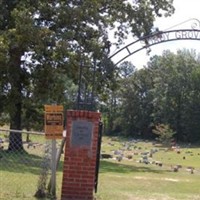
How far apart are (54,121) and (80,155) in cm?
84

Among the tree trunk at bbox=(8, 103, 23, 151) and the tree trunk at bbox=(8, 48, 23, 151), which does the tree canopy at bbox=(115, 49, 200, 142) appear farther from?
the tree trunk at bbox=(8, 48, 23, 151)

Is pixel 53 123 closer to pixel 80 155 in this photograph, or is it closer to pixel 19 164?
pixel 80 155

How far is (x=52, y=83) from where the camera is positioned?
1038 inches

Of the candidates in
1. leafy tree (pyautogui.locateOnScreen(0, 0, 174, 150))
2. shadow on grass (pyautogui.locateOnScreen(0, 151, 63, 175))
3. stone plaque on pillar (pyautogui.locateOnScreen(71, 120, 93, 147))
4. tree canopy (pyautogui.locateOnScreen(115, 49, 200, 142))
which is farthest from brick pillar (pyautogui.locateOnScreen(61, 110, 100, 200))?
tree canopy (pyautogui.locateOnScreen(115, 49, 200, 142))

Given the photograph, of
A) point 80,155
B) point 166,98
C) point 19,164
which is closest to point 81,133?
point 80,155

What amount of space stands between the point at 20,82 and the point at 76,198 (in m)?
18.1

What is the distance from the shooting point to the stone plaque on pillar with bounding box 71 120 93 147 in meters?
10.1

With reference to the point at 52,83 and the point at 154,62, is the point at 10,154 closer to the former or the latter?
the point at 52,83

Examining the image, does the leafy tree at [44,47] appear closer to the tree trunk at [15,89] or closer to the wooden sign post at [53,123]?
the tree trunk at [15,89]

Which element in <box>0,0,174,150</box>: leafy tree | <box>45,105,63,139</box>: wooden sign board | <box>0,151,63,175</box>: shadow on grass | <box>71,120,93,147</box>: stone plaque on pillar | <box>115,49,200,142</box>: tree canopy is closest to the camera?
<box>45,105,63,139</box>: wooden sign board

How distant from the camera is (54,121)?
32.8 ft

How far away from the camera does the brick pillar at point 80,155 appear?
10117 millimetres

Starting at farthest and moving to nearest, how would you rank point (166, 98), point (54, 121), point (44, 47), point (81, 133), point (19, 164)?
point (166, 98) → point (44, 47) → point (19, 164) → point (81, 133) → point (54, 121)

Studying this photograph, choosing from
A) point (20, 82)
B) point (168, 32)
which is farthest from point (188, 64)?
point (168, 32)
